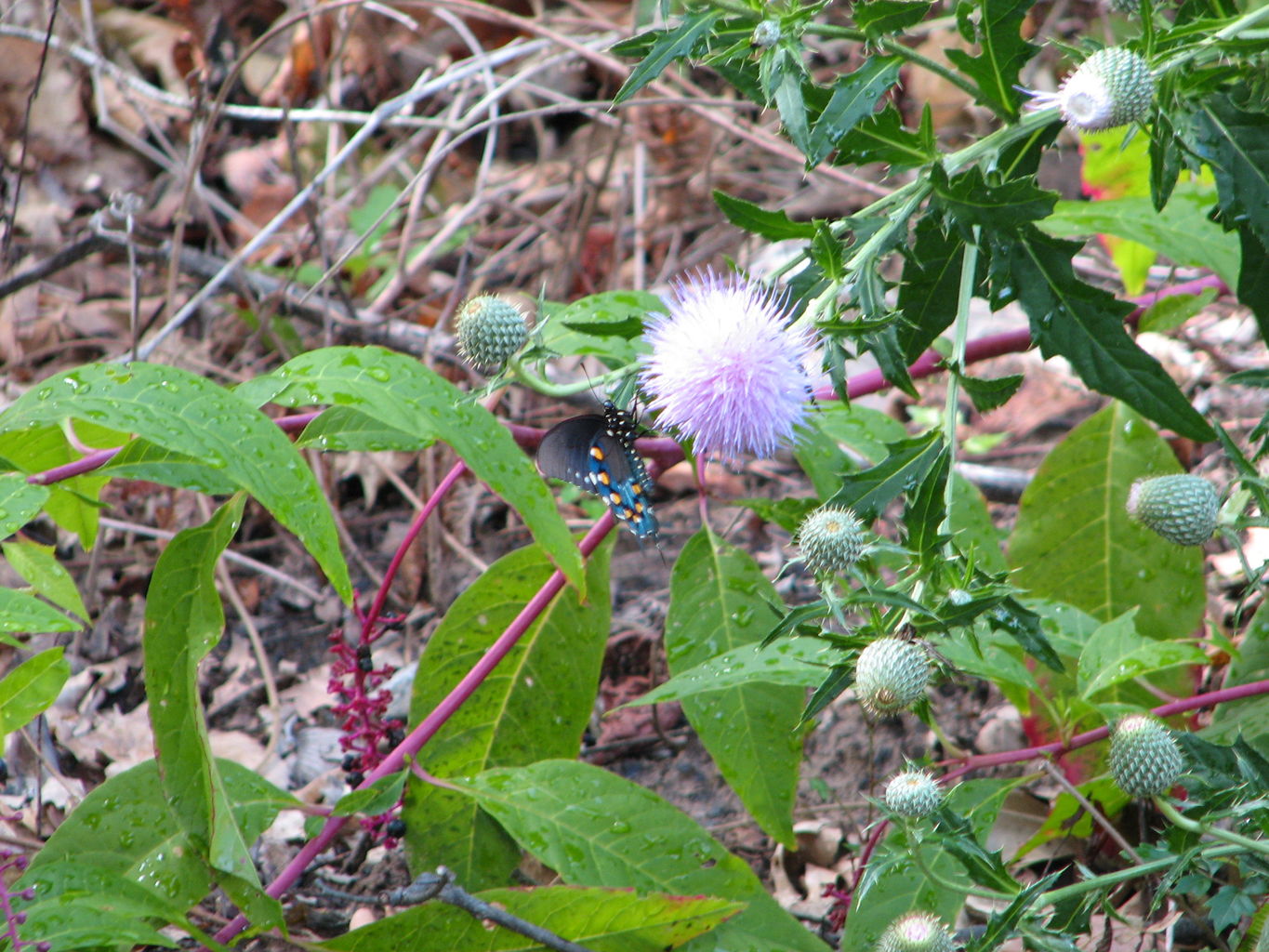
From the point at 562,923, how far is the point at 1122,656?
1258 millimetres

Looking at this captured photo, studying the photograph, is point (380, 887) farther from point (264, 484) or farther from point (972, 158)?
point (972, 158)

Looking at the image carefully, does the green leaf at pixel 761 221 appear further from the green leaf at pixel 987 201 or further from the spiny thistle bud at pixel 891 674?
the spiny thistle bud at pixel 891 674

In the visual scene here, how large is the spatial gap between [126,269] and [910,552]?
5.26 metres

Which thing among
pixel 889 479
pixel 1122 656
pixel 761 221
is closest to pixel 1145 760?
pixel 1122 656

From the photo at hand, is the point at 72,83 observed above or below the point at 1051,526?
above

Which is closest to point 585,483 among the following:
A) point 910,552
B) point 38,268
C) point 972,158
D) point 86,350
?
point 910,552

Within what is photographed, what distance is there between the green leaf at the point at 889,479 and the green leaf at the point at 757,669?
289 millimetres

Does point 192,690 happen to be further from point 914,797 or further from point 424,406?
point 914,797

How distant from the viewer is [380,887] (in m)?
2.85

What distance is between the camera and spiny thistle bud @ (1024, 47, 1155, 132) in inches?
74.0

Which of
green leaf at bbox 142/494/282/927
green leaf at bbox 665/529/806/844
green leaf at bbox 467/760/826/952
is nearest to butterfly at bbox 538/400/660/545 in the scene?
green leaf at bbox 665/529/806/844

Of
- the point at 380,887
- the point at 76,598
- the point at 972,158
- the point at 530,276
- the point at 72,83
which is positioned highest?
the point at 72,83

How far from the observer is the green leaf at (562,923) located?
2057mm

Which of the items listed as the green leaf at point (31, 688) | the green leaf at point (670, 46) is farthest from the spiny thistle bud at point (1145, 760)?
the green leaf at point (31, 688)
